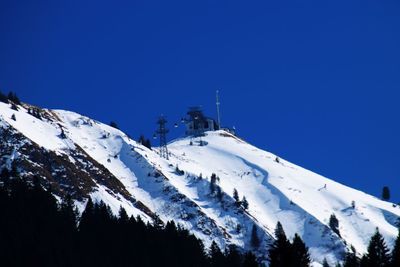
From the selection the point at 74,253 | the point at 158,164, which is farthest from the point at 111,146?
the point at 74,253

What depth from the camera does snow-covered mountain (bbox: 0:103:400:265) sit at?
5699 inches

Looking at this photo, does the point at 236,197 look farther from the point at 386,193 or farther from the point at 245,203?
the point at 386,193

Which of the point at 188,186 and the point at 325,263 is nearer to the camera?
the point at 325,263

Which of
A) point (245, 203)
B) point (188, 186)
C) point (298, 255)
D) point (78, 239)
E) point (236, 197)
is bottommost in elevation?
point (298, 255)

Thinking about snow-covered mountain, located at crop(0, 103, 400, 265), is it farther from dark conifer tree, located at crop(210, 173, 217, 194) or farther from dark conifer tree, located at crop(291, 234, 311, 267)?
dark conifer tree, located at crop(291, 234, 311, 267)

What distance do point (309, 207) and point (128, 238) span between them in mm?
61271

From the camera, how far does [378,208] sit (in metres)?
173

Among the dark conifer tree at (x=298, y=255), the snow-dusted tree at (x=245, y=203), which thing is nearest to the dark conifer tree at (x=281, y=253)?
the dark conifer tree at (x=298, y=255)

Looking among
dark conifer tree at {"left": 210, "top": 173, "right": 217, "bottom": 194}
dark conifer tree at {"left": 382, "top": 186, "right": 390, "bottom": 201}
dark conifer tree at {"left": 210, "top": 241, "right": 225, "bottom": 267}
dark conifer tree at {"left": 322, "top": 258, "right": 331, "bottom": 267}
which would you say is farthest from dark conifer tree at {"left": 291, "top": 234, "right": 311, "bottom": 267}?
dark conifer tree at {"left": 382, "top": 186, "right": 390, "bottom": 201}

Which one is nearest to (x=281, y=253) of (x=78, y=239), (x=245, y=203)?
(x=78, y=239)

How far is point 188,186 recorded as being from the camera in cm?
16212

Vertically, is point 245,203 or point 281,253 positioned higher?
point 245,203

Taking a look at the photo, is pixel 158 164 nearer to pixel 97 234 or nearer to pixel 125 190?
pixel 125 190

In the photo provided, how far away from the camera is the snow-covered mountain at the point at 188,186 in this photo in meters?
145
